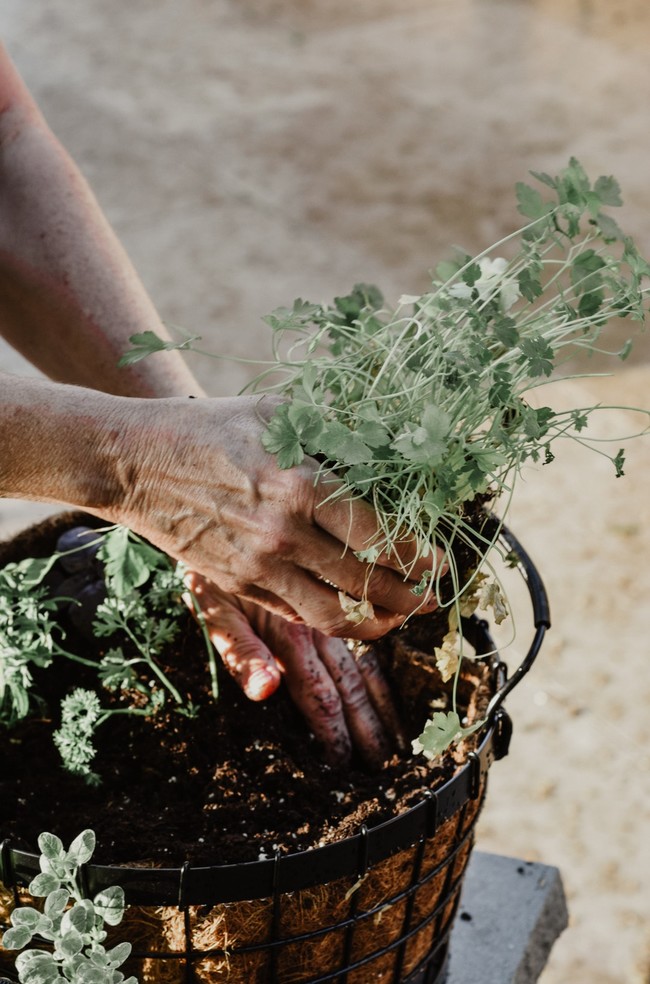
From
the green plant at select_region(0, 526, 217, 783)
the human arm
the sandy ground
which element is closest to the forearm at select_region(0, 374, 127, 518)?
the human arm

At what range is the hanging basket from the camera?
0.70m

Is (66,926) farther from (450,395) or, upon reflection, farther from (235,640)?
(450,395)

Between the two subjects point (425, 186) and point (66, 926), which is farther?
point (425, 186)

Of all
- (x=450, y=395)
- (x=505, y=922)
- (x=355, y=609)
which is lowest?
(x=505, y=922)

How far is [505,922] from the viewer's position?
1.20 metres

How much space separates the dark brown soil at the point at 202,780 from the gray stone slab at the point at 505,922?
0.30m

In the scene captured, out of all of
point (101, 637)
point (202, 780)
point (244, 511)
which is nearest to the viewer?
point (244, 511)

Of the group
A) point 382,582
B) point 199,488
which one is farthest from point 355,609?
point 199,488

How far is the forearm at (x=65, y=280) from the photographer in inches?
42.6

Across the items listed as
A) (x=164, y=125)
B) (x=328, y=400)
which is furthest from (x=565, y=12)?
(x=328, y=400)

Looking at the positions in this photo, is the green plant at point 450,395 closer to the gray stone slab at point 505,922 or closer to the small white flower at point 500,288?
the small white flower at point 500,288

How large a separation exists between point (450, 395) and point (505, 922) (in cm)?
73

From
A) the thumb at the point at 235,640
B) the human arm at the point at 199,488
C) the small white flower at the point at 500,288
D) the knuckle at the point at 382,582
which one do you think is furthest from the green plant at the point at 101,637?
the small white flower at the point at 500,288

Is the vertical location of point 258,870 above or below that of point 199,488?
below
